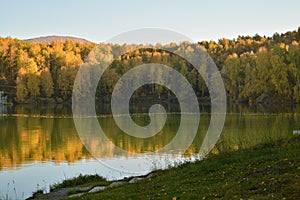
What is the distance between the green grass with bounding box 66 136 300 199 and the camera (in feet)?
23.0

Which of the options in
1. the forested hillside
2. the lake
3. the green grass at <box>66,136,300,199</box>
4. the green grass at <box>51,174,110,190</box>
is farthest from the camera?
the forested hillside

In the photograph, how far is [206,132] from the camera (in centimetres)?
2858

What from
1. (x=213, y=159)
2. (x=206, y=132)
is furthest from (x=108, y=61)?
(x=213, y=159)

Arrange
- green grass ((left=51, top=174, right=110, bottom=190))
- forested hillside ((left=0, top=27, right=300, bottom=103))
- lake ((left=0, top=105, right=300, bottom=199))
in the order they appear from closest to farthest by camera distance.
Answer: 1. green grass ((left=51, top=174, right=110, bottom=190))
2. lake ((left=0, top=105, right=300, bottom=199))
3. forested hillside ((left=0, top=27, right=300, bottom=103))

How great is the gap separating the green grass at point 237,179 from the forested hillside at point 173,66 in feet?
171

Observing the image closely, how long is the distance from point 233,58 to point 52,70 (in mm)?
39860

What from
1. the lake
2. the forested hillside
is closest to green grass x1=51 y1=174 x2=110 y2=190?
the lake

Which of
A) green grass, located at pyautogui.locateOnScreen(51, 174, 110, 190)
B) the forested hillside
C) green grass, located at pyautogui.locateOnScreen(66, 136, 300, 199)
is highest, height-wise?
the forested hillside

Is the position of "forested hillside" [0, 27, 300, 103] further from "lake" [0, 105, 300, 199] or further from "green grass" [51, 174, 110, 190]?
"green grass" [51, 174, 110, 190]

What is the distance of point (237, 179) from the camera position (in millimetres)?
8180

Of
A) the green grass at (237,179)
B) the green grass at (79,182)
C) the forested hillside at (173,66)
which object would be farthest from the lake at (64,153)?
the forested hillside at (173,66)

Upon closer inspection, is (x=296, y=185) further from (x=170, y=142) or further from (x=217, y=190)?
(x=170, y=142)

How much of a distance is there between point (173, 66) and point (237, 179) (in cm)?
7514

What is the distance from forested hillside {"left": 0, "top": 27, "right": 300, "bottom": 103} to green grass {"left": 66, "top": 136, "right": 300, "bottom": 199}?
171 ft
